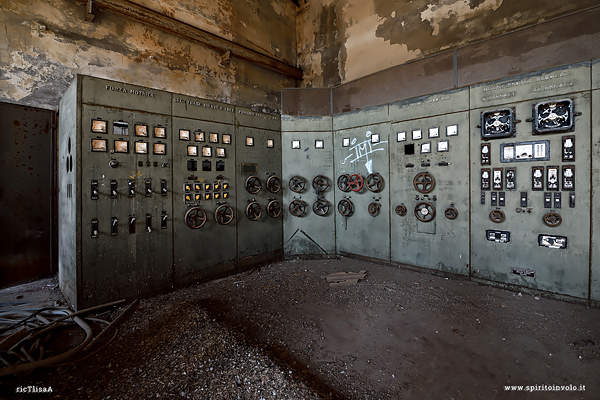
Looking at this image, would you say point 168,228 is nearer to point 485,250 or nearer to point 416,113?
point 416,113

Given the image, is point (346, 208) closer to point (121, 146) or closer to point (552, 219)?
point (552, 219)

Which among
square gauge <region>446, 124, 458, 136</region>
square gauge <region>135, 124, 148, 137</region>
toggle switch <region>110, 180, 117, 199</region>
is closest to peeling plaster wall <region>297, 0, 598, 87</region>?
square gauge <region>446, 124, 458, 136</region>

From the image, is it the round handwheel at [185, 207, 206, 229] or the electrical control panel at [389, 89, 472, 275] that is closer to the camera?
the round handwheel at [185, 207, 206, 229]

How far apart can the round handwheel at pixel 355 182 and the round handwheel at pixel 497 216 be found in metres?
2.07

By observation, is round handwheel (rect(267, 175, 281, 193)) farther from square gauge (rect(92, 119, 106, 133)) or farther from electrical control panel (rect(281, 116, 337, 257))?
square gauge (rect(92, 119, 106, 133))

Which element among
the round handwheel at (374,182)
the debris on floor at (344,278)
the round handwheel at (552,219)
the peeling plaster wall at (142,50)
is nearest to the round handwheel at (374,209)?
the round handwheel at (374,182)

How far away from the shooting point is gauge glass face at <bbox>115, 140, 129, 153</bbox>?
3.39m

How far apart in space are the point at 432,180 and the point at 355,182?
4.40 feet

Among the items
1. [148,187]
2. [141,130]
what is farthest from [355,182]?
[141,130]

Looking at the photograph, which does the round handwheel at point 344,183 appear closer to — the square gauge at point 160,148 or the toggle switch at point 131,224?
the square gauge at point 160,148

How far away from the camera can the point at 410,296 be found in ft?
11.9

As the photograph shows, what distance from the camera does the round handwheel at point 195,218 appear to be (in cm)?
395

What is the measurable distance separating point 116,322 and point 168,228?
1.31 meters

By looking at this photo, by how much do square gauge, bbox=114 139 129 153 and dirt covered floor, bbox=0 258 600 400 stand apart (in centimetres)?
203
